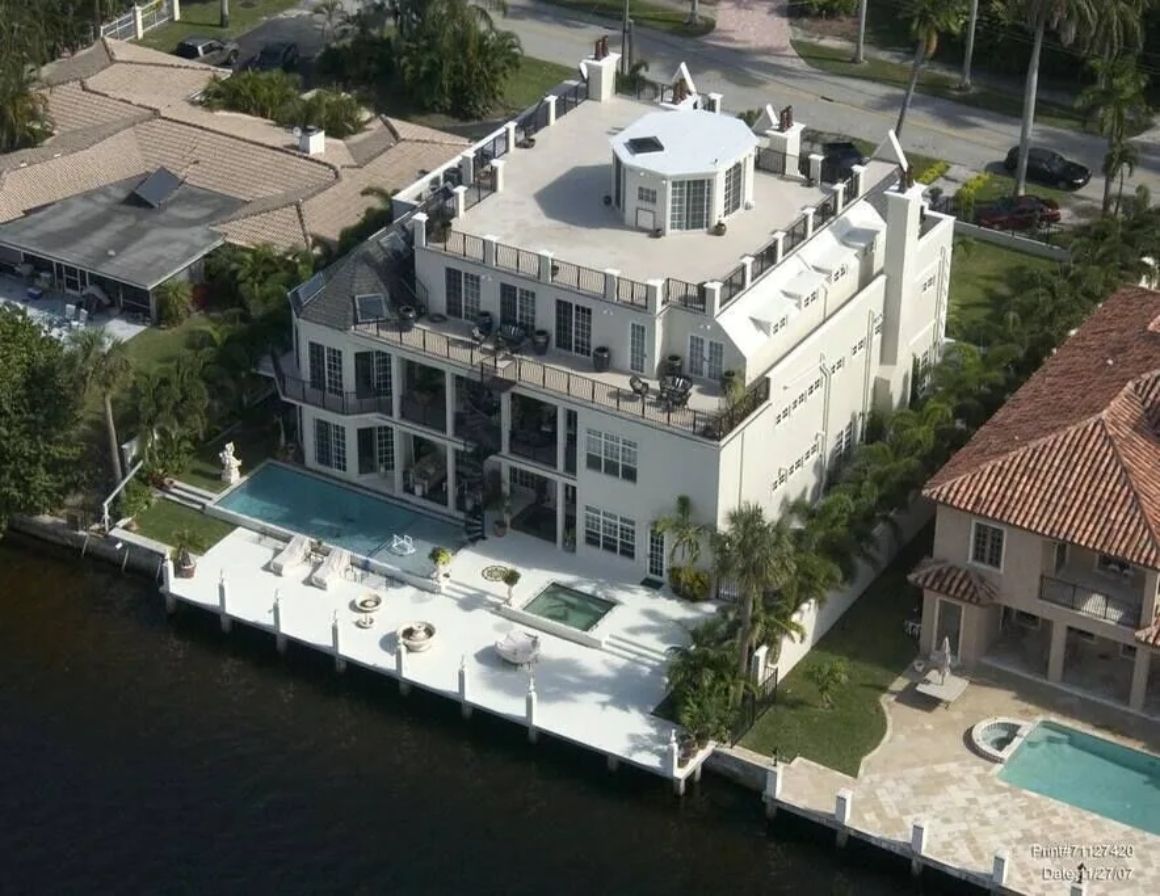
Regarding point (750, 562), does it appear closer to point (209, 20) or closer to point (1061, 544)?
point (1061, 544)

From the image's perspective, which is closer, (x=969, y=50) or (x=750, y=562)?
(x=750, y=562)

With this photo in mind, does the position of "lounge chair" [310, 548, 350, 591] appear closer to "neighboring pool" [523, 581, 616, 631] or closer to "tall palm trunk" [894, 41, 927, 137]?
"neighboring pool" [523, 581, 616, 631]

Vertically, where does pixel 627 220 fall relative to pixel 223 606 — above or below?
above

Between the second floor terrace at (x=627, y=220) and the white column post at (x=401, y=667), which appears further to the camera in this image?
the second floor terrace at (x=627, y=220)

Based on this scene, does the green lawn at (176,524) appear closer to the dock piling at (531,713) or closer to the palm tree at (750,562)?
the dock piling at (531,713)

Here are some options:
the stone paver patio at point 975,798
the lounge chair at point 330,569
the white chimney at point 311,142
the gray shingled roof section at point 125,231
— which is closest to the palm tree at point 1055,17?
the white chimney at point 311,142

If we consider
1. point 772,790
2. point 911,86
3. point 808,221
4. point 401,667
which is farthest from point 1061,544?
point 911,86

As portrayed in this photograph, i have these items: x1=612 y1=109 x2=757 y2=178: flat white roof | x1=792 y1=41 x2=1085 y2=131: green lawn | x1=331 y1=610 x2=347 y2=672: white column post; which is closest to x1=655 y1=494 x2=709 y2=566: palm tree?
x1=331 y1=610 x2=347 y2=672: white column post
